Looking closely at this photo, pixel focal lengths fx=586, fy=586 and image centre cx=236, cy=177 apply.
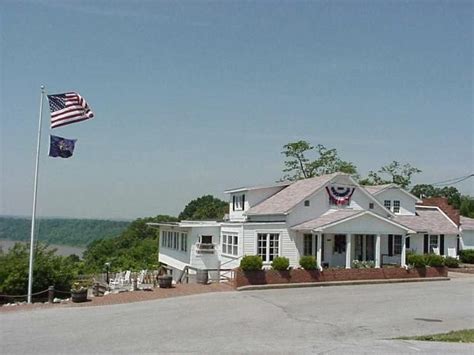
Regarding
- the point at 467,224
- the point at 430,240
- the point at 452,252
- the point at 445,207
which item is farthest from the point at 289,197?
the point at 467,224

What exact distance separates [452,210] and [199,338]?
34293 millimetres

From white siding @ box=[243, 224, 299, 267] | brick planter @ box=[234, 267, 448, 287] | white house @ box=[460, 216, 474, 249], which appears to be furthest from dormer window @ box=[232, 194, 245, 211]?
white house @ box=[460, 216, 474, 249]

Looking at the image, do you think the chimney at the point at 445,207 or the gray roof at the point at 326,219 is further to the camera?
the chimney at the point at 445,207

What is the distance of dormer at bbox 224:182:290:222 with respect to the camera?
3709cm

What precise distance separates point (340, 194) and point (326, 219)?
251cm

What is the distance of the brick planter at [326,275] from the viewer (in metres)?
27.3

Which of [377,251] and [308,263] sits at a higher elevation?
[377,251]

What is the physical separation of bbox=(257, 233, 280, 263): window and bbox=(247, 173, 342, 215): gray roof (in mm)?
1570

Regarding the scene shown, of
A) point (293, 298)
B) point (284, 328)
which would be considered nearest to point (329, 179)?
point (293, 298)

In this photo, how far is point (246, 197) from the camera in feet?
122

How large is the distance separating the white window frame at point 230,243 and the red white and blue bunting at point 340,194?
20.6 ft

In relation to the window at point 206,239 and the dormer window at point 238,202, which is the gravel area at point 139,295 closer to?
the window at point 206,239

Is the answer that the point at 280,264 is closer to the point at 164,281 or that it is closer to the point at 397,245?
the point at 164,281

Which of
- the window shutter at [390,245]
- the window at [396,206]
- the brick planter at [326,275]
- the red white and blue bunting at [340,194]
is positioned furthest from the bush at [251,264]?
the window at [396,206]
